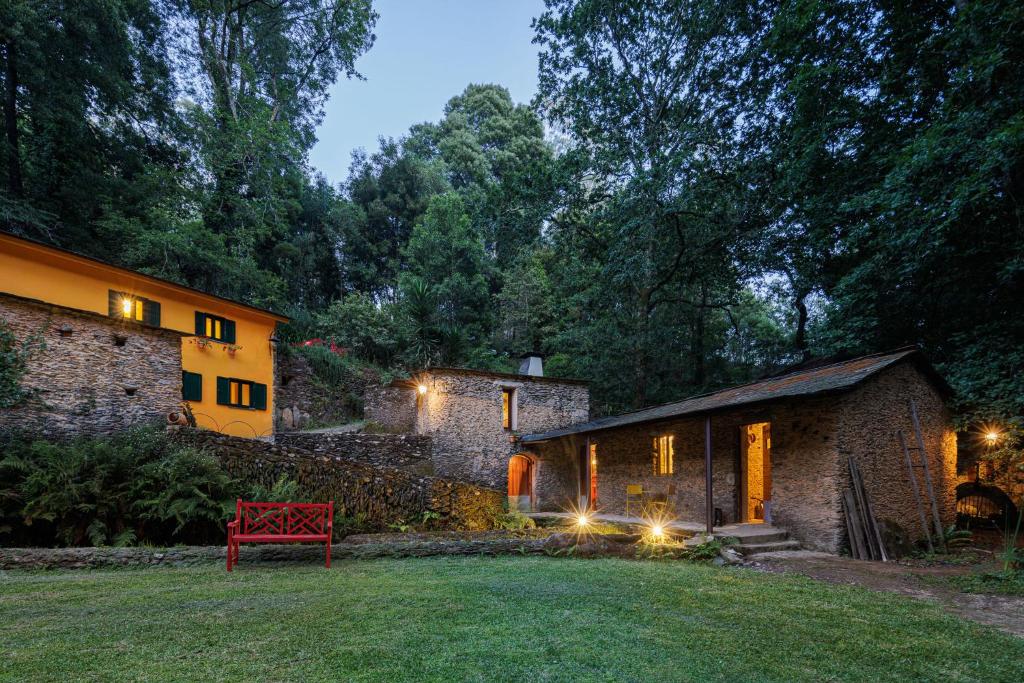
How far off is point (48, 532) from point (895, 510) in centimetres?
1568

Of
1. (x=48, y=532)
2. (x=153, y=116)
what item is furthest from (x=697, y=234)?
(x=153, y=116)

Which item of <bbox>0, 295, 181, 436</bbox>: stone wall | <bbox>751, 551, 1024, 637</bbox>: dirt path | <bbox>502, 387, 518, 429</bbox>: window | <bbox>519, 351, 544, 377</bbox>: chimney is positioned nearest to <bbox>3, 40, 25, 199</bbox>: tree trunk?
<bbox>0, 295, 181, 436</bbox>: stone wall

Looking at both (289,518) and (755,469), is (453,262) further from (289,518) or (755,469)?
(289,518)

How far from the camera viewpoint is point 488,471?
1772 cm

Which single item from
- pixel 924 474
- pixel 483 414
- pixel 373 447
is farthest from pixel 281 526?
pixel 924 474

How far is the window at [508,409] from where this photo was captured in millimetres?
18281

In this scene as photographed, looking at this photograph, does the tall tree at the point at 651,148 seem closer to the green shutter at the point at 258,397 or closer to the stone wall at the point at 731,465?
the stone wall at the point at 731,465

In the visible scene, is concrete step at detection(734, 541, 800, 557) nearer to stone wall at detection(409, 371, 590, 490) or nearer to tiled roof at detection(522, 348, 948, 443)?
tiled roof at detection(522, 348, 948, 443)

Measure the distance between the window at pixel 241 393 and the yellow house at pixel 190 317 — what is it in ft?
0.10

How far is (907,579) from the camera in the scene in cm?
679

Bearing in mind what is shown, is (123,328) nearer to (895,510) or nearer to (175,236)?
(175,236)

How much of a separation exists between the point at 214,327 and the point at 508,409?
36.1ft

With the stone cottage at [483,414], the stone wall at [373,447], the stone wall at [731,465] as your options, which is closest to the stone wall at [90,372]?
the stone wall at [373,447]

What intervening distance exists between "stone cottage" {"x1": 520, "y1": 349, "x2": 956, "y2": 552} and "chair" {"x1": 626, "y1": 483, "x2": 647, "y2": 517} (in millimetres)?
471
